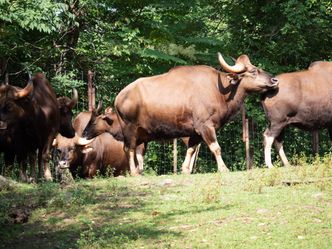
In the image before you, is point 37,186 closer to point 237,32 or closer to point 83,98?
point 83,98

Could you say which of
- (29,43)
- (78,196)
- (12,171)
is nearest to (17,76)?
(29,43)

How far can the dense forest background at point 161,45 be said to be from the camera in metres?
18.6

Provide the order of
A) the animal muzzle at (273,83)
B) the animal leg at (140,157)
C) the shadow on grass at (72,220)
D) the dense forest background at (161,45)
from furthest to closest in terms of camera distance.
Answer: the dense forest background at (161,45), the animal leg at (140,157), the animal muzzle at (273,83), the shadow on grass at (72,220)

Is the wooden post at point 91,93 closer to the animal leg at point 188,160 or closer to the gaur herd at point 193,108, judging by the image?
the gaur herd at point 193,108

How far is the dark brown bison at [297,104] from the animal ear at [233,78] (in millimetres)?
685

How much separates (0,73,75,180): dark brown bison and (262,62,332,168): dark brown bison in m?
4.56

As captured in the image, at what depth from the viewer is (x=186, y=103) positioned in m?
13.9

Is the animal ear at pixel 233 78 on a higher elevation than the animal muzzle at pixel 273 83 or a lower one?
higher

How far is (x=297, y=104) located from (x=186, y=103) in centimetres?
244

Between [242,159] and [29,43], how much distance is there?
27.7ft

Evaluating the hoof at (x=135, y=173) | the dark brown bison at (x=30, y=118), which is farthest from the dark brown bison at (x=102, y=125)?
the dark brown bison at (x=30, y=118)

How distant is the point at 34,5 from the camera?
50.8 ft

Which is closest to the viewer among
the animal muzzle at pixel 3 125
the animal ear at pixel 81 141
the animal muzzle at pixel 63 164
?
the animal muzzle at pixel 3 125

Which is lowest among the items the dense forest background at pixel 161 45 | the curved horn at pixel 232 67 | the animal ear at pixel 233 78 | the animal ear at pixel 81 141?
the animal ear at pixel 81 141
